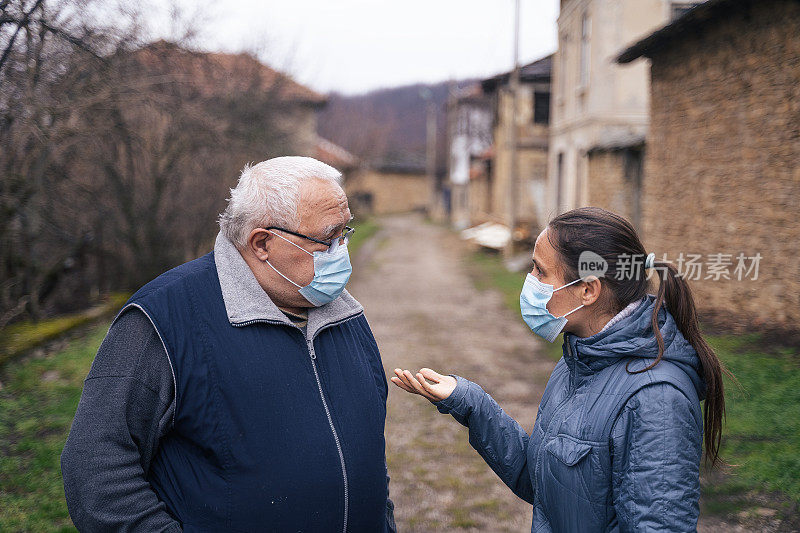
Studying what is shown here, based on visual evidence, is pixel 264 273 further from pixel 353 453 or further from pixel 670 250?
pixel 670 250

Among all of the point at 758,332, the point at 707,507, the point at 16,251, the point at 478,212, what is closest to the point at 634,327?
the point at 707,507

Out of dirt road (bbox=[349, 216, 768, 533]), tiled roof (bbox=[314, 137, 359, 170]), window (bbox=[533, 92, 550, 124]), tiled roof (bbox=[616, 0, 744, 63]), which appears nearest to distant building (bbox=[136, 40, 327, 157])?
dirt road (bbox=[349, 216, 768, 533])

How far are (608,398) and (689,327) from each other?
348mm

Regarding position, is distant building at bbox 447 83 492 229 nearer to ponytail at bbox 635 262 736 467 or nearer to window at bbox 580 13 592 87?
window at bbox 580 13 592 87

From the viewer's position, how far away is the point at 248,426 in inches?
75.1

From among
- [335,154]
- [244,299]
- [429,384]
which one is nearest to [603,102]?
[429,384]

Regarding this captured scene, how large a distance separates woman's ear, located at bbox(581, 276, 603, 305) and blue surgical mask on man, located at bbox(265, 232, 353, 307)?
818mm

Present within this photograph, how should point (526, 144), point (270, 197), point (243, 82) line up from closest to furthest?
1. point (270, 197)
2. point (243, 82)
3. point (526, 144)

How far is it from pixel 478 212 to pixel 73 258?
2502 cm

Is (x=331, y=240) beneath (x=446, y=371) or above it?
above

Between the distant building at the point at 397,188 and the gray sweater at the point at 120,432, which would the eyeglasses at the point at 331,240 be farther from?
the distant building at the point at 397,188

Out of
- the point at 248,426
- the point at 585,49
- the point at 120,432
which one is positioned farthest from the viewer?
the point at 585,49

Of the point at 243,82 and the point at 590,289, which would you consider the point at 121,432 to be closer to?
the point at 590,289

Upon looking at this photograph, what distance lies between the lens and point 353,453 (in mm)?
2088
